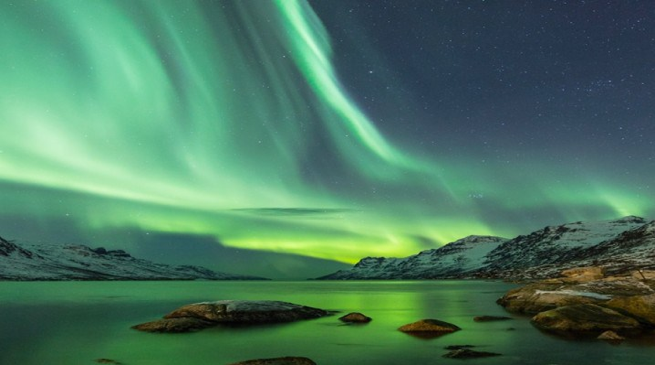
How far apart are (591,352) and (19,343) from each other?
38373 millimetres

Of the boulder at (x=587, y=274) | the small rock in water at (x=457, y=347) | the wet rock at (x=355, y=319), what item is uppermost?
the boulder at (x=587, y=274)

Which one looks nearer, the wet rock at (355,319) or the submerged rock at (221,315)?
the submerged rock at (221,315)

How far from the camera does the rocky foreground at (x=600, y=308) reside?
124ft

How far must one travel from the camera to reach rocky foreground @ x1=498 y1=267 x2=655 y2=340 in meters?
37.7

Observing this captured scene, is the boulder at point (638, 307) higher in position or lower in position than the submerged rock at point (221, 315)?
higher

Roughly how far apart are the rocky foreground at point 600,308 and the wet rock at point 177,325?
93.6ft

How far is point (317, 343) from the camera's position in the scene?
34.6 metres

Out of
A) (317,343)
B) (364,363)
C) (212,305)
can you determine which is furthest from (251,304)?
(364,363)

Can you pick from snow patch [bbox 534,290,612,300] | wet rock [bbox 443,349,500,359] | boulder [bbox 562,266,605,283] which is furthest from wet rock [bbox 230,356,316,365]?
boulder [bbox 562,266,605,283]

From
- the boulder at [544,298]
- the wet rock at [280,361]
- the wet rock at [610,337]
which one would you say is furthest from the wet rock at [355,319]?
the wet rock at [280,361]

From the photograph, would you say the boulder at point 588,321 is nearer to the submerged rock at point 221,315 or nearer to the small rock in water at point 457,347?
the small rock in water at point 457,347

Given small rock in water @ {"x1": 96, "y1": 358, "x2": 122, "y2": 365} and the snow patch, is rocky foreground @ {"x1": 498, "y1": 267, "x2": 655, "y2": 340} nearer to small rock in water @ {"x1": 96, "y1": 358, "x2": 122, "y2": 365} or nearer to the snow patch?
the snow patch

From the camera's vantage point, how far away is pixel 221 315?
147ft

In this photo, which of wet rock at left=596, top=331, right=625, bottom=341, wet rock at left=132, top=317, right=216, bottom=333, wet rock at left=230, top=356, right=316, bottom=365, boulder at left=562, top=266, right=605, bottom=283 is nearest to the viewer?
wet rock at left=230, top=356, right=316, bottom=365
